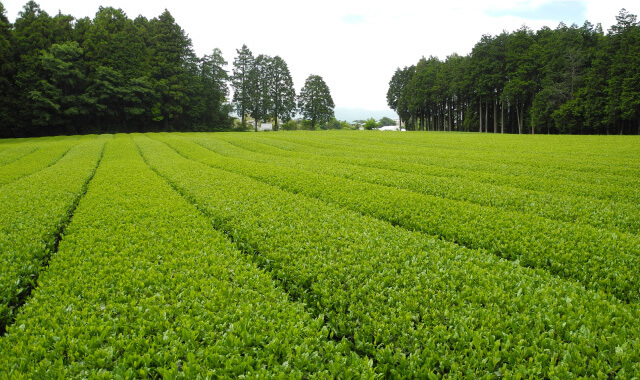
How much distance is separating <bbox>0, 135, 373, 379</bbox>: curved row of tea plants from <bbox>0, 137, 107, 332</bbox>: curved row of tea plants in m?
0.35

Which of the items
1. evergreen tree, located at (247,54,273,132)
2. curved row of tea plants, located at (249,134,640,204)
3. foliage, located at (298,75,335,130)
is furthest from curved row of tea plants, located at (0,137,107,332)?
foliage, located at (298,75,335,130)

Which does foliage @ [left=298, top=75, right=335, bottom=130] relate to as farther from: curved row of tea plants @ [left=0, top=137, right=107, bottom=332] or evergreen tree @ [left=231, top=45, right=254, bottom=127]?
curved row of tea plants @ [left=0, top=137, right=107, bottom=332]

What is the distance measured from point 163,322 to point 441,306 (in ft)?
12.1

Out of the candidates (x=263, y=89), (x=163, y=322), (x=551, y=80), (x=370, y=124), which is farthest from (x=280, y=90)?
(x=163, y=322)

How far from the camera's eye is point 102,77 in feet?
171

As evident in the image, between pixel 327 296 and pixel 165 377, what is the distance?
2.36 m

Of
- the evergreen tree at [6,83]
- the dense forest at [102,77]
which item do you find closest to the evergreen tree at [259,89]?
the dense forest at [102,77]

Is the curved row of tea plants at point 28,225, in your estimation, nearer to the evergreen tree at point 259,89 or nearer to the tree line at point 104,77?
the tree line at point 104,77

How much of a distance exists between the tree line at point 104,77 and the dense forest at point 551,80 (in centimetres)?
5295

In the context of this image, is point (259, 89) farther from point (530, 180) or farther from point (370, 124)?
point (530, 180)

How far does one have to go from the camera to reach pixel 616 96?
44875 millimetres

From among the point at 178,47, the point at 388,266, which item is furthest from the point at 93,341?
the point at 178,47

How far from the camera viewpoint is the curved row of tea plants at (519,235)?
18.8 ft

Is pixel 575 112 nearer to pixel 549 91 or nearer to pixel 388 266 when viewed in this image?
pixel 549 91
